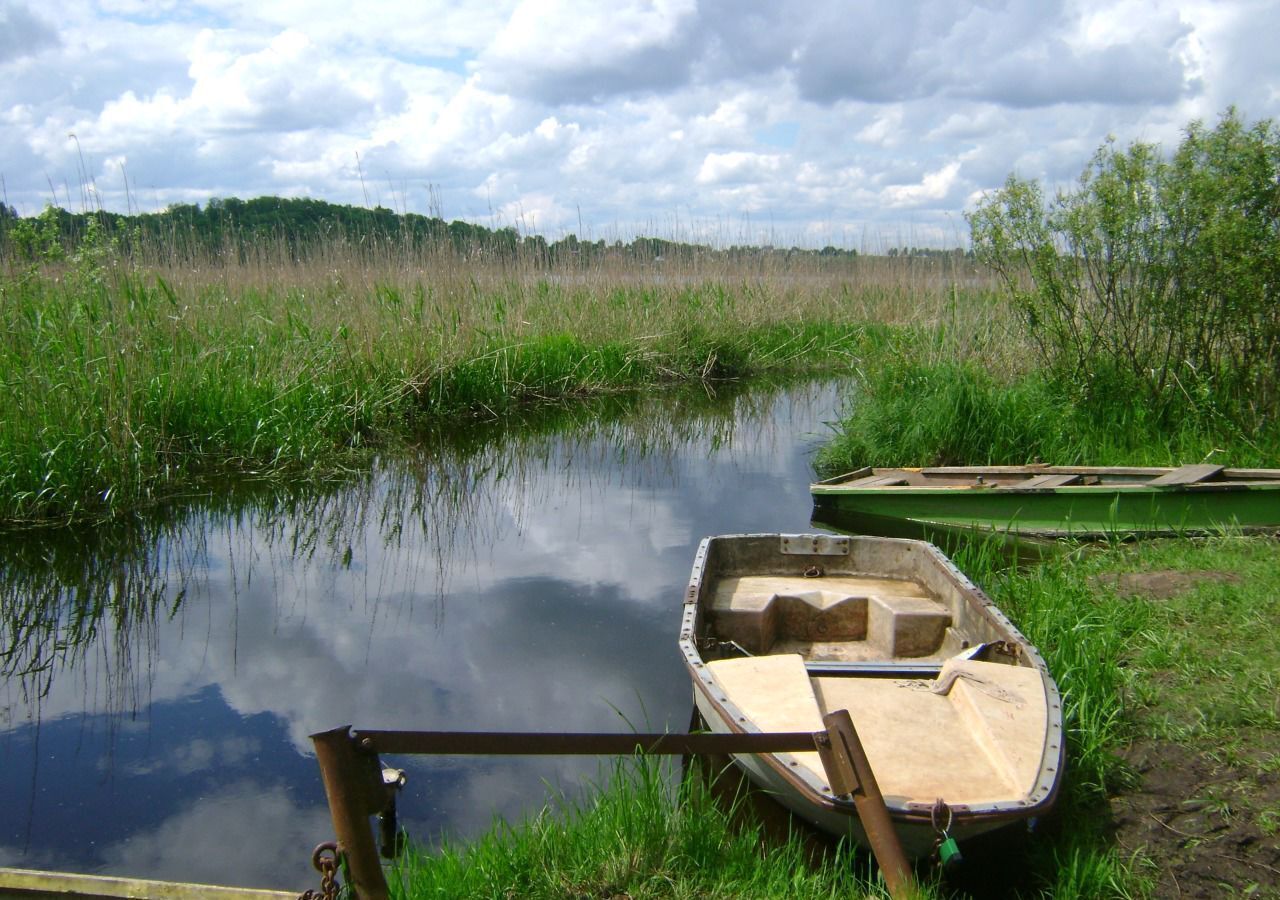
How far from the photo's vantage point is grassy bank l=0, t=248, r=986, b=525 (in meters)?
7.18

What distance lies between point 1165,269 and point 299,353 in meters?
7.39

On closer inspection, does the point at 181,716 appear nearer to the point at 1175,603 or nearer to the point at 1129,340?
the point at 1175,603

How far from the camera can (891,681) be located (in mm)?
3971

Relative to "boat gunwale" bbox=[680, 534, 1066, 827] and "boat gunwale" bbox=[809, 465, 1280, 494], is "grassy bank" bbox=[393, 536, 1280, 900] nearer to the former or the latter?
"boat gunwale" bbox=[680, 534, 1066, 827]

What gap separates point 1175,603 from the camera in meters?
4.86

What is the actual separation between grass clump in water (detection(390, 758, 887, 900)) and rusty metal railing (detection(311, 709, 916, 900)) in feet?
1.07

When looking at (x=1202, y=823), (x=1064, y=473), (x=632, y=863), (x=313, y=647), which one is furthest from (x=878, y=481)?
(x=632, y=863)

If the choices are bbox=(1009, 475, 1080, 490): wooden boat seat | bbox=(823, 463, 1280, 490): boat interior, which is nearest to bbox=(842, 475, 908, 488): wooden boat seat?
bbox=(823, 463, 1280, 490): boat interior

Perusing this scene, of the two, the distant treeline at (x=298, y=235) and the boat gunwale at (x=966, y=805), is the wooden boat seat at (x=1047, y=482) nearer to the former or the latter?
the boat gunwale at (x=966, y=805)

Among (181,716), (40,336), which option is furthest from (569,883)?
(40,336)

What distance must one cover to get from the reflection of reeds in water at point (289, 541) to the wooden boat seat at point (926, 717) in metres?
2.69

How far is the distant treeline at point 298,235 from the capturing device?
27.9 ft

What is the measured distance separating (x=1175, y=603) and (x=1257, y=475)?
2411mm

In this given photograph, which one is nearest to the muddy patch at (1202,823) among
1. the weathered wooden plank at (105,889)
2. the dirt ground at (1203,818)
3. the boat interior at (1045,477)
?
the dirt ground at (1203,818)
